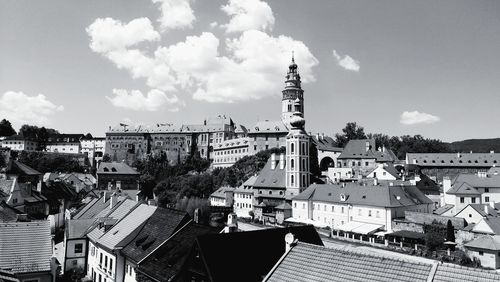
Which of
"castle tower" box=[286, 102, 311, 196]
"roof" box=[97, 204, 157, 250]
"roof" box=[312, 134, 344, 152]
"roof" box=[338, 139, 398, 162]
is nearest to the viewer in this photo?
"roof" box=[97, 204, 157, 250]

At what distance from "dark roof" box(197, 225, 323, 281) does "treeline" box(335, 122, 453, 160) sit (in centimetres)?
9380

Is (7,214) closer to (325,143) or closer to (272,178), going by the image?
(272,178)

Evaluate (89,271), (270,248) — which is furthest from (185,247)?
(89,271)

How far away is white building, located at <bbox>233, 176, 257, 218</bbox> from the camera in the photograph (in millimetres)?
74688

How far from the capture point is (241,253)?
18.4 meters

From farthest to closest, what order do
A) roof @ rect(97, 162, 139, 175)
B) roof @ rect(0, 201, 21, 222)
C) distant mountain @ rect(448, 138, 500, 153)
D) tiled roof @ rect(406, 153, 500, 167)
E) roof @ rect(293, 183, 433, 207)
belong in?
distant mountain @ rect(448, 138, 500, 153)
roof @ rect(97, 162, 139, 175)
tiled roof @ rect(406, 153, 500, 167)
roof @ rect(293, 183, 433, 207)
roof @ rect(0, 201, 21, 222)

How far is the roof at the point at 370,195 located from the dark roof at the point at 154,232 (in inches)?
1279

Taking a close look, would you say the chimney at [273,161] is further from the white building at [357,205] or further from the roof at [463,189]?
the roof at [463,189]

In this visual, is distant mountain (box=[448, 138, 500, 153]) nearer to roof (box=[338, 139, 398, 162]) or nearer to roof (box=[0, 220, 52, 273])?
roof (box=[338, 139, 398, 162])

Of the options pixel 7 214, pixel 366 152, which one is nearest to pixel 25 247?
pixel 7 214

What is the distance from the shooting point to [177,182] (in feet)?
356

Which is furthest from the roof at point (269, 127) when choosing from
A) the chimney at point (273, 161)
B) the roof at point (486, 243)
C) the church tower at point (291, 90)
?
the roof at point (486, 243)

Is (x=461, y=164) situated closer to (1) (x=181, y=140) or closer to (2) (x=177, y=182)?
(2) (x=177, y=182)

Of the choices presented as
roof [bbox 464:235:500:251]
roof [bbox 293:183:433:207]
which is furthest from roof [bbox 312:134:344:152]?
roof [bbox 464:235:500:251]
